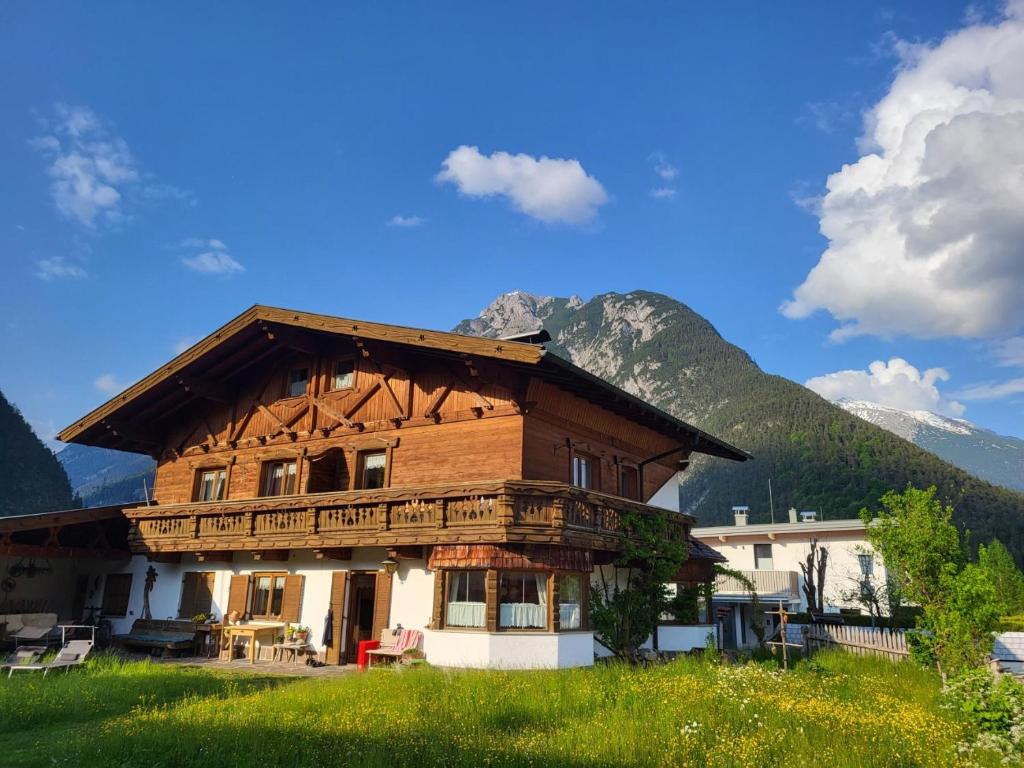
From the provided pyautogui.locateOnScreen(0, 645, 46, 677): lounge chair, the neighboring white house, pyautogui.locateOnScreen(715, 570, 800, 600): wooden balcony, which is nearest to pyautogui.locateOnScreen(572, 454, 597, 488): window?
pyautogui.locateOnScreen(0, 645, 46, 677): lounge chair

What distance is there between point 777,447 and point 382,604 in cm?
7233

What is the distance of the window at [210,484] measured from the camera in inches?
945

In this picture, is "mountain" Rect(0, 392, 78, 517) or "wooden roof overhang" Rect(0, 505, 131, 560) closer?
"wooden roof overhang" Rect(0, 505, 131, 560)

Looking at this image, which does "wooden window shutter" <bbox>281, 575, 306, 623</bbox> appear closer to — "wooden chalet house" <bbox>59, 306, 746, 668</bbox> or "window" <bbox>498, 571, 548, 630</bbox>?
"wooden chalet house" <bbox>59, 306, 746, 668</bbox>

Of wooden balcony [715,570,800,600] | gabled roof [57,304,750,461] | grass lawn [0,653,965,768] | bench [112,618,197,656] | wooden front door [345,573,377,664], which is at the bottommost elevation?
grass lawn [0,653,965,768]

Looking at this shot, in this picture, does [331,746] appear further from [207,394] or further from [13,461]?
[13,461]

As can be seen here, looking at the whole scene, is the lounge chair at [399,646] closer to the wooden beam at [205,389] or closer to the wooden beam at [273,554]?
the wooden beam at [273,554]

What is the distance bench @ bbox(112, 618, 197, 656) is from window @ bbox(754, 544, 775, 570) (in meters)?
29.5

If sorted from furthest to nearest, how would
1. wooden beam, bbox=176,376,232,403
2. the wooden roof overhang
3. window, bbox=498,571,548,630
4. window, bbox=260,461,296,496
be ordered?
wooden beam, bbox=176,376,232,403, window, bbox=260,461,296,496, the wooden roof overhang, window, bbox=498,571,548,630

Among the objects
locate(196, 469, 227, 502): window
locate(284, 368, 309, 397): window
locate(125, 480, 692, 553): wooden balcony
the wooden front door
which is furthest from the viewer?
locate(196, 469, 227, 502): window

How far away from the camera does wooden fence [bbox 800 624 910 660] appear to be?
61.8 ft

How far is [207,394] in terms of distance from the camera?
2362cm

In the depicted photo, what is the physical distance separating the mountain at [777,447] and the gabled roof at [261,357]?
16.9m

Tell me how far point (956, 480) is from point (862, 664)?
58335 millimetres
